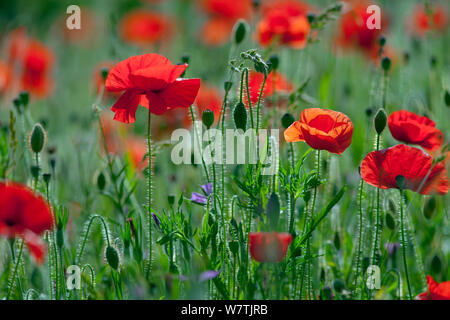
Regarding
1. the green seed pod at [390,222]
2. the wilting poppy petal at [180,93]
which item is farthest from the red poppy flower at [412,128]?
the wilting poppy petal at [180,93]

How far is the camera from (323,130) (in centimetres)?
101

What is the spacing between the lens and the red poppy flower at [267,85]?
1.18 metres

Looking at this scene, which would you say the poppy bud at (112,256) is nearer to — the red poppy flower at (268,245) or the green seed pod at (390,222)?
the red poppy flower at (268,245)

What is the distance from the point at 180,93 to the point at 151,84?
0.06m

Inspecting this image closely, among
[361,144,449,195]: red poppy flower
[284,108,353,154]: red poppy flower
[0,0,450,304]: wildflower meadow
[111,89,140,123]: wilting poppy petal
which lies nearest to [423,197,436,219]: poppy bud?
[0,0,450,304]: wildflower meadow

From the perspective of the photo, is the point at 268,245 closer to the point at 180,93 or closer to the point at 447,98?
the point at 180,93

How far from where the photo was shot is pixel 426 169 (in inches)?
40.6

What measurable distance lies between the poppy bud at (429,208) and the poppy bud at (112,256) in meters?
0.66

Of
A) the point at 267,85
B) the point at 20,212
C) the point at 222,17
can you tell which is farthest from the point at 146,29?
the point at 20,212

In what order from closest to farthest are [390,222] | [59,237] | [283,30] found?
[59,237]
[390,222]
[283,30]

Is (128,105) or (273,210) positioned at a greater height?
(128,105)
